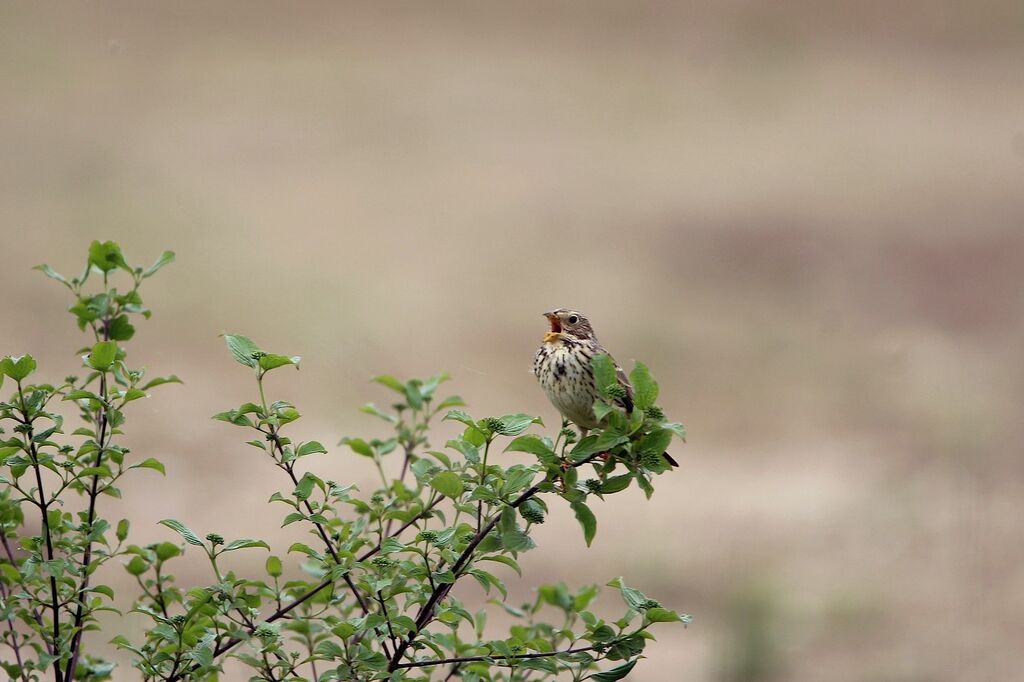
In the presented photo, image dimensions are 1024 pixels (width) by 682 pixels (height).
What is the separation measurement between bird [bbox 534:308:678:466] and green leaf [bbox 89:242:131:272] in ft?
2.91

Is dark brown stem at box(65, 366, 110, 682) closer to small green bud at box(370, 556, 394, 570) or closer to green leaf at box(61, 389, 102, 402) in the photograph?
green leaf at box(61, 389, 102, 402)

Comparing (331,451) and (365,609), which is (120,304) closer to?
(365,609)

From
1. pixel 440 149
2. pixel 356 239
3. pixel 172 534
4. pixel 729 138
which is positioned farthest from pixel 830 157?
pixel 172 534

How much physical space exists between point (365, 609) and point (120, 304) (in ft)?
2.60

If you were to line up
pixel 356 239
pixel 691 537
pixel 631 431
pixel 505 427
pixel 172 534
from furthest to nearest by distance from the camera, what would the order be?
pixel 356 239 → pixel 691 537 → pixel 172 534 → pixel 505 427 → pixel 631 431

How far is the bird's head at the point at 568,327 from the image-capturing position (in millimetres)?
2863

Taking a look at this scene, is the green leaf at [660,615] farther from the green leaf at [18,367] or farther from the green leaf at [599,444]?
the green leaf at [18,367]

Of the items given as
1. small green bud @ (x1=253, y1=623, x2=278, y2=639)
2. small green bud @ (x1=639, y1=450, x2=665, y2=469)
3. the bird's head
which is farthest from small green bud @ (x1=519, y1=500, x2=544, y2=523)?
the bird's head

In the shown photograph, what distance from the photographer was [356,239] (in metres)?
11.4

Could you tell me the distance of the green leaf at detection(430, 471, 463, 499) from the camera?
222 centimetres

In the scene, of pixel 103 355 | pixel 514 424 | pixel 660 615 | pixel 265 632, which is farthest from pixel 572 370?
pixel 103 355

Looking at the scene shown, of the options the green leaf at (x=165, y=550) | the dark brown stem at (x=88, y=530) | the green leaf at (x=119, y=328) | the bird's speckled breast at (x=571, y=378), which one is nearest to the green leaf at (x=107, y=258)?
the green leaf at (x=119, y=328)

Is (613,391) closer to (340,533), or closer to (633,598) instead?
(633,598)

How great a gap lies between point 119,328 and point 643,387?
1.18 metres
